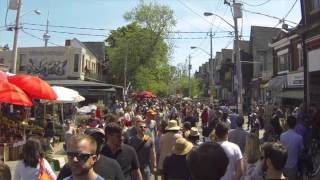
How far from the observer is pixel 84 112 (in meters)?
28.0

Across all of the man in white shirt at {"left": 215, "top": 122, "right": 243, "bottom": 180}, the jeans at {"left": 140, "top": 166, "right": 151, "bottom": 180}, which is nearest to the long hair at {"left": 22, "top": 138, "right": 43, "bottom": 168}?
the man in white shirt at {"left": 215, "top": 122, "right": 243, "bottom": 180}

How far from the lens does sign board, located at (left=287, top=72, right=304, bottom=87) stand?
28328 mm

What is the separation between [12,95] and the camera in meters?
12.9

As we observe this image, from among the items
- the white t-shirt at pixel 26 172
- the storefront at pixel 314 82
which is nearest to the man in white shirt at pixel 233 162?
the white t-shirt at pixel 26 172

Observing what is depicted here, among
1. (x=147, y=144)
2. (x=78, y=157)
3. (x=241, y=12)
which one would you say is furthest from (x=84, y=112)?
(x=78, y=157)

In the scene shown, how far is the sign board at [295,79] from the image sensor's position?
28328mm

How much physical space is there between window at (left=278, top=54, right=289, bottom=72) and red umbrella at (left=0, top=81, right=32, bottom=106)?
27.4 metres

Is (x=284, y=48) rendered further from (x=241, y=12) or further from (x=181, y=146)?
(x=181, y=146)

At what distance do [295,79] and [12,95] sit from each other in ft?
66.3

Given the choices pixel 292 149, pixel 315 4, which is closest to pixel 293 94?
pixel 315 4

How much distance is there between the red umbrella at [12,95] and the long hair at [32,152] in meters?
6.65

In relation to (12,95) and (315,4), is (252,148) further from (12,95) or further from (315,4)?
(315,4)

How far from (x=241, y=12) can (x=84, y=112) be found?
34.6 ft

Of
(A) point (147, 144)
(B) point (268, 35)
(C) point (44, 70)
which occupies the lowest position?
(A) point (147, 144)
